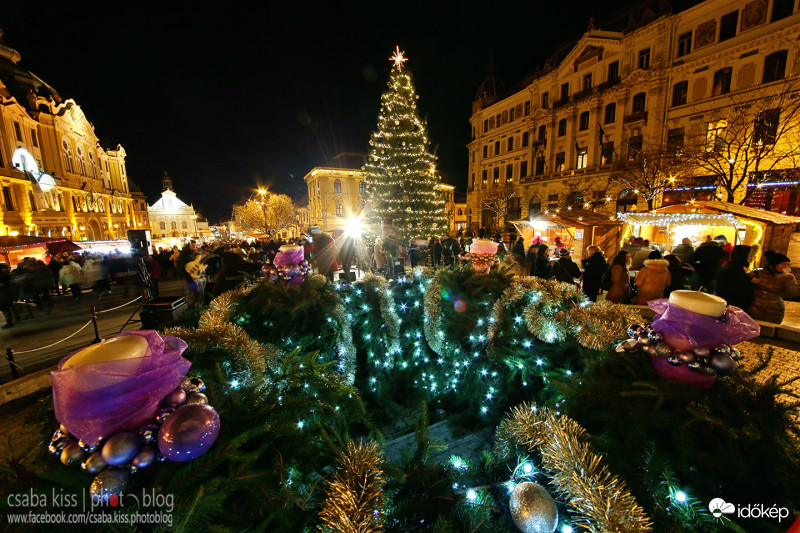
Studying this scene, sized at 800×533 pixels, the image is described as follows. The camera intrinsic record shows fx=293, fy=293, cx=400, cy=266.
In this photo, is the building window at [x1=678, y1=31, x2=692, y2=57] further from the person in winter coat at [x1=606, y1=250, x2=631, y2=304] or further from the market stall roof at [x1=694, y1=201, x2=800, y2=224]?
the person in winter coat at [x1=606, y1=250, x2=631, y2=304]

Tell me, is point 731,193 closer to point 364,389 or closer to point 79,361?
point 364,389

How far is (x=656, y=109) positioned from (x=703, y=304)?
92.1ft

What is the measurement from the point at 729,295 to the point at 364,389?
271 inches

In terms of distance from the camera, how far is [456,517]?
147 cm

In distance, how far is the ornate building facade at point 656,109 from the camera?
15625 mm

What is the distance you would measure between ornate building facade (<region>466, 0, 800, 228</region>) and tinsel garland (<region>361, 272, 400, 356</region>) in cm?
1638

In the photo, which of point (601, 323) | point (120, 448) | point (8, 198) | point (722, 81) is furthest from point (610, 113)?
point (8, 198)

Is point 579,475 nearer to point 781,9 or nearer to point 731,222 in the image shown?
point 731,222

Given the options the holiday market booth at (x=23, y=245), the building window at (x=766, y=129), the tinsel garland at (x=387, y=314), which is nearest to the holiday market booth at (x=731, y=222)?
the building window at (x=766, y=129)

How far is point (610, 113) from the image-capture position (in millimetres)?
24078

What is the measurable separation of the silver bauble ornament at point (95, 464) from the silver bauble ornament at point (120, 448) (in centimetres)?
2

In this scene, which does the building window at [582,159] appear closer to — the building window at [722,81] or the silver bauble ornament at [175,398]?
the building window at [722,81]

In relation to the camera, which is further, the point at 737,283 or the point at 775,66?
the point at 775,66

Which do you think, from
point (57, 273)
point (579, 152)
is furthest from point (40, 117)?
point (579, 152)
